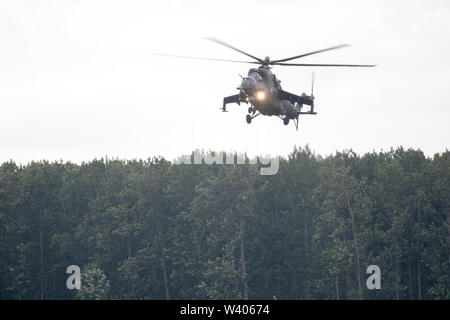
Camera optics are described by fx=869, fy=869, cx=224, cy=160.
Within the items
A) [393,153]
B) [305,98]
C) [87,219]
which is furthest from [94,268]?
[305,98]

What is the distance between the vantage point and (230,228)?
103500 millimetres

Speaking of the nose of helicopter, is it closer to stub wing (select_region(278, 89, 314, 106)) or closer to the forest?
stub wing (select_region(278, 89, 314, 106))

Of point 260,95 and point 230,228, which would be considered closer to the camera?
point 260,95

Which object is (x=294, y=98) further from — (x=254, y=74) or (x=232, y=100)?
(x=254, y=74)

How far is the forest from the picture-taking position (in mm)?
96938

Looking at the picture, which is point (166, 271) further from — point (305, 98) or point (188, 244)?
point (305, 98)

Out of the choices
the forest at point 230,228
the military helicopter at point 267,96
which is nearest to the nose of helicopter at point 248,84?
the military helicopter at point 267,96

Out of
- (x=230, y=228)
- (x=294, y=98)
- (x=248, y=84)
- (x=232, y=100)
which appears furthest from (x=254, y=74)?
(x=230, y=228)

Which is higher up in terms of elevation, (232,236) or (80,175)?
(80,175)

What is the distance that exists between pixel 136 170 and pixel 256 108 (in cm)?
6432

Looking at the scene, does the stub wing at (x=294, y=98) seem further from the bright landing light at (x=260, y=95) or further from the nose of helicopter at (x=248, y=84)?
the nose of helicopter at (x=248, y=84)

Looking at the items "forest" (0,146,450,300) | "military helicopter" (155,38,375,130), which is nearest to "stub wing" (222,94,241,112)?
"military helicopter" (155,38,375,130)

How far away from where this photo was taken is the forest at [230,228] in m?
96.9

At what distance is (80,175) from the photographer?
114 metres
